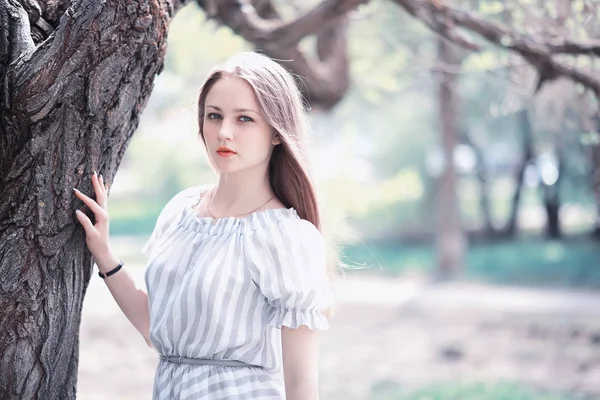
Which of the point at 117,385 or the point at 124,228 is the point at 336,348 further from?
the point at 124,228

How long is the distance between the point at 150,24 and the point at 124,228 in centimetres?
1339

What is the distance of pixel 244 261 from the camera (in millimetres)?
1503

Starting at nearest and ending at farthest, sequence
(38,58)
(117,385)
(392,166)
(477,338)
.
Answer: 1. (38,58)
2. (117,385)
3. (477,338)
4. (392,166)

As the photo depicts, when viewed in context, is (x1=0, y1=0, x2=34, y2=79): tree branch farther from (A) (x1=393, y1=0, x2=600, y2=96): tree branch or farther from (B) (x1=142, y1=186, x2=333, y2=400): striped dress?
(A) (x1=393, y1=0, x2=600, y2=96): tree branch

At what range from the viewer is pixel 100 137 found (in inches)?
60.6

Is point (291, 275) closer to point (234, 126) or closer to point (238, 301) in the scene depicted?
point (238, 301)

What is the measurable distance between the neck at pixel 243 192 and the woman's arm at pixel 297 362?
0.27 m

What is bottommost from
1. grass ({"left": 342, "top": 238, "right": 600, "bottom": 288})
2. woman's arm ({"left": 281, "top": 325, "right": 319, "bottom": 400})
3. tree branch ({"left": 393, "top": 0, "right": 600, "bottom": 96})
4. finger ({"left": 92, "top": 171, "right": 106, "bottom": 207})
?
grass ({"left": 342, "top": 238, "right": 600, "bottom": 288})

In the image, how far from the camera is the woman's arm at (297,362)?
146cm

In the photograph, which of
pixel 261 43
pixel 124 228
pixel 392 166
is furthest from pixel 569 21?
pixel 124 228

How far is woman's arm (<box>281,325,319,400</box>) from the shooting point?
1.46 meters

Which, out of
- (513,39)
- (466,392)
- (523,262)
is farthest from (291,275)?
(523,262)

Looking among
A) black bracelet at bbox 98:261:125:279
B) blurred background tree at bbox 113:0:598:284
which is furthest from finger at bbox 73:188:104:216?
blurred background tree at bbox 113:0:598:284

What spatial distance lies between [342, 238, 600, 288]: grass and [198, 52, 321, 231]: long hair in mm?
8899
